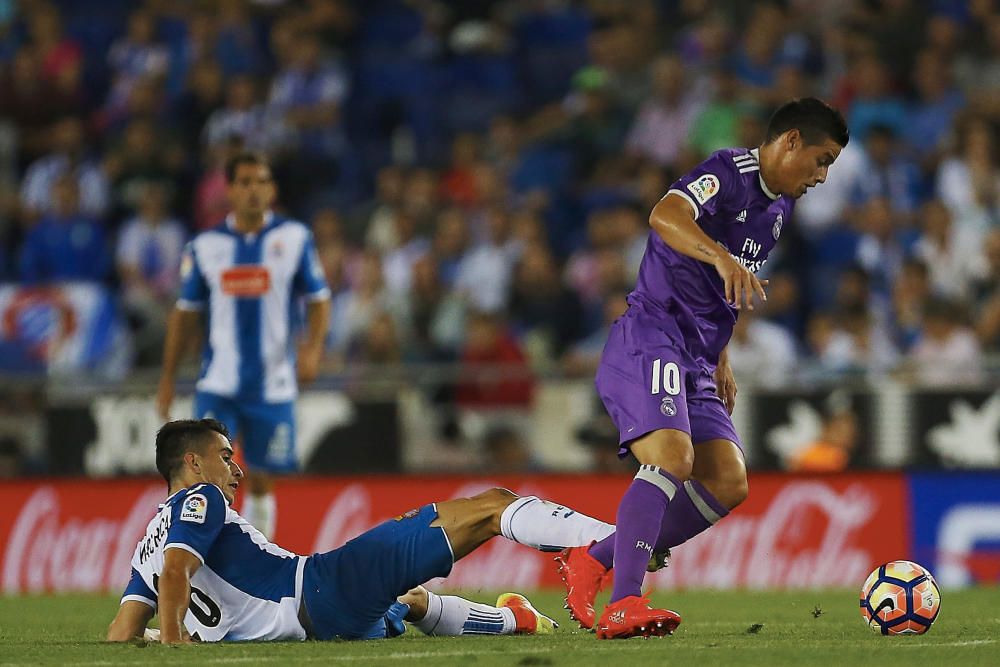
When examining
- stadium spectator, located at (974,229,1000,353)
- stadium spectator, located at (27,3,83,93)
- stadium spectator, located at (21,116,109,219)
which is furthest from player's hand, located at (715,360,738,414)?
stadium spectator, located at (27,3,83,93)

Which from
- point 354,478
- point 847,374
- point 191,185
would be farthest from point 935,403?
point 191,185

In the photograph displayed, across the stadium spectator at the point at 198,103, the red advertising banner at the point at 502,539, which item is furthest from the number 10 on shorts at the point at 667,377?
the stadium spectator at the point at 198,103

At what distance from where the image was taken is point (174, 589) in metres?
6.23

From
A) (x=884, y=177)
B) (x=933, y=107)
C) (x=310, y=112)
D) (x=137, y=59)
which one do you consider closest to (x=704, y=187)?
(x=884, y=177)

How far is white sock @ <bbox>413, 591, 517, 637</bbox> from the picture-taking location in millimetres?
6957

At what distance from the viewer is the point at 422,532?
6473mm

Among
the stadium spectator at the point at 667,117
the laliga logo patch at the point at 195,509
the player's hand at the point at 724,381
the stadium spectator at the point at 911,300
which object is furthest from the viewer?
the stadium spectator at the point at 667,117

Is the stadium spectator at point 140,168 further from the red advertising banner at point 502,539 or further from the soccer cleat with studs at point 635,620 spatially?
the soccer cleat with studs at point 635,620

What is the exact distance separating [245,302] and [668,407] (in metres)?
4.07

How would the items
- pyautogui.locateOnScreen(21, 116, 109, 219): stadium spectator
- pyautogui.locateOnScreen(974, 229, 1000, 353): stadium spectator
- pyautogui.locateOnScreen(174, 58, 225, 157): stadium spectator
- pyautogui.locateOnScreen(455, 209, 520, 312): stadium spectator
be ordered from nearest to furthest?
pyautogui.locateOnScreen(974, 229, 1000, 353): stadium spectator, pyautogui.locateOnScreen(455, 209, 520, 312): stadium spectator, pyautogui.locateOnScreen(21, 116, 109, 219): stadium spectator, pyautogui.locateOnScreen(174, 58, 225, 157): stadium spectator

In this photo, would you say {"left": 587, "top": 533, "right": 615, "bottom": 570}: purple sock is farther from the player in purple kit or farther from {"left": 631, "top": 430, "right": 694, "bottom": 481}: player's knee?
{"left": 631, "top": 430, "right": 694, "bottom": 481}: player's knee

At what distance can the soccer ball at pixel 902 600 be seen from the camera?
6758 mm

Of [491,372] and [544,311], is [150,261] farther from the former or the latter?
[491,372]

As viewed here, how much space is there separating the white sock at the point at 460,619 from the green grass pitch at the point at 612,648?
0.30 ft
